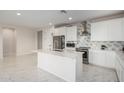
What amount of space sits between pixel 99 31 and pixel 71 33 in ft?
6.16

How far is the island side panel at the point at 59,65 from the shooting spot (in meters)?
2.94

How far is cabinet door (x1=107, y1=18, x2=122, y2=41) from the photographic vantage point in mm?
4367

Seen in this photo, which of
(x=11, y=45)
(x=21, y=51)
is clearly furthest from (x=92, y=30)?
(x=11, y=45)

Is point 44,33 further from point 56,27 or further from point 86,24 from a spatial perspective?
point 86,24

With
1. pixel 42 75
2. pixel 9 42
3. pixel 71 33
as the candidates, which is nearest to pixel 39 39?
pixel 9 42

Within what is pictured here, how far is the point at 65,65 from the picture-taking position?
10.4 feet

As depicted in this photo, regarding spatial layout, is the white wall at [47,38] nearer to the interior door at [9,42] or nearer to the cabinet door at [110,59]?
the interior door at [9,42]

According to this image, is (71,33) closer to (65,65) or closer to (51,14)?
(51,14)

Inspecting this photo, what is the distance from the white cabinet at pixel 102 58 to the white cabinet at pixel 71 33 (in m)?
1.55
